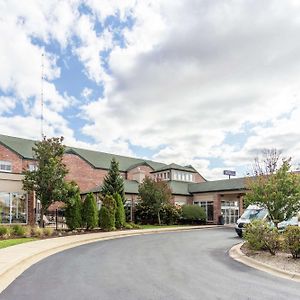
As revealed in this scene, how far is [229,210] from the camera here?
43.6 metres

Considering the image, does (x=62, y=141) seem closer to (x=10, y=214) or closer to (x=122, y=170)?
(x=10, y=214)

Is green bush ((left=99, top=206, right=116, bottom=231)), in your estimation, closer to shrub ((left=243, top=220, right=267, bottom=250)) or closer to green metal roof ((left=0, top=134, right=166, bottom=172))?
green metal roof ((left=0, top=134, right=166, bottom=172))

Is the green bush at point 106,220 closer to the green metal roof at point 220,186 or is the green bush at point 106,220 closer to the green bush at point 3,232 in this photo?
the green bush at point 3,232

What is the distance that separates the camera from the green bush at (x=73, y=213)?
26756mm

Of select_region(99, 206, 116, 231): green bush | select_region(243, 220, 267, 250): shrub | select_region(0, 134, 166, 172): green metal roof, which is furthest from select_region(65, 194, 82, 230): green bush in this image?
select_region(243, 220, 267, 250): shrub

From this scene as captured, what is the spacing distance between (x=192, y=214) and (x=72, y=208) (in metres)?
16.5

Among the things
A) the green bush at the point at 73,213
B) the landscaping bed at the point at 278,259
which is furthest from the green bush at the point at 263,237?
the green bush at the point at 73,213

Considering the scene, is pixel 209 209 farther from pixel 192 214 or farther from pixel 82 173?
pixel 82 173

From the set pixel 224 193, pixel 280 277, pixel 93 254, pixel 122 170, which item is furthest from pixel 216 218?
pixel 280 277

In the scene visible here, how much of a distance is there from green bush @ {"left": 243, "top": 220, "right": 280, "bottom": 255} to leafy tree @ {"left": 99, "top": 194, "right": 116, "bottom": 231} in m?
15.9

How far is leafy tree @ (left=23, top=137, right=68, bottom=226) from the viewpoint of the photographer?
2588 centimetres

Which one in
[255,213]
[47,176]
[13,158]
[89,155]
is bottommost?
[255,213]

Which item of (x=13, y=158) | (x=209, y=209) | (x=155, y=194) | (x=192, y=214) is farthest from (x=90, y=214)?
(x=209, y=209)

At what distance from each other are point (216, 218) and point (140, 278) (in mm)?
33514
